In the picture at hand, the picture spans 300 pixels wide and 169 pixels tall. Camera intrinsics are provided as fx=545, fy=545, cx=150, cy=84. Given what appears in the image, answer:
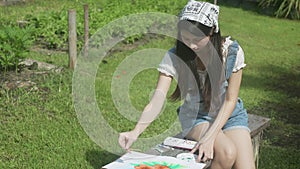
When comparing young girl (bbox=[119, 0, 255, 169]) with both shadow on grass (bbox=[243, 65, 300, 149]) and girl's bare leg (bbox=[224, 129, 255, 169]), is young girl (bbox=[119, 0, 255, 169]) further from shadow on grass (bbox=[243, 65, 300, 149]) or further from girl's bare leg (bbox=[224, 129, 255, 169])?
shadow on grass (bbox=[243, 65, 300, 149])

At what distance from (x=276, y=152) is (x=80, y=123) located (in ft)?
5.61

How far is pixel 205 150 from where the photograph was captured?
298 cm

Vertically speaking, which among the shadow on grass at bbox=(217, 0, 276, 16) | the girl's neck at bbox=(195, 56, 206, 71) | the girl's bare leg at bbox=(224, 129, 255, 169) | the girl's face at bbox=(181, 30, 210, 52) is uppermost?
the girl's face at bbox=(181, 30, 210, 52)

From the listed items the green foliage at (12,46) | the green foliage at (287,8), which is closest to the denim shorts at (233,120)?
the green foliage at (12,46)

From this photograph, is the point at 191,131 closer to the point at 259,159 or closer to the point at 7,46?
the point at 259,159

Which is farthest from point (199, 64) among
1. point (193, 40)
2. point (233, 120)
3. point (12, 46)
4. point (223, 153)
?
point (12, 46)

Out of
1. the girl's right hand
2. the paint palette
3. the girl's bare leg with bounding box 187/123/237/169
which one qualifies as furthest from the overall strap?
the girl's right hand

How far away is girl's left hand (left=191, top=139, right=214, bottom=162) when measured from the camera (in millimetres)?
2961

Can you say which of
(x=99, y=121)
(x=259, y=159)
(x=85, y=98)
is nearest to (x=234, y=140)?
(x=259, y=159)

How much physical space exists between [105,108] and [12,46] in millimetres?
1279

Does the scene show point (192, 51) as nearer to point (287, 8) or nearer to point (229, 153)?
point (229, 153)

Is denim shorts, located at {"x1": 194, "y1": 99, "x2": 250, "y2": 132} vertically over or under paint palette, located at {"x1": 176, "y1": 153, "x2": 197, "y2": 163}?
over

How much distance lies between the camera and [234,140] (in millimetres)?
3211

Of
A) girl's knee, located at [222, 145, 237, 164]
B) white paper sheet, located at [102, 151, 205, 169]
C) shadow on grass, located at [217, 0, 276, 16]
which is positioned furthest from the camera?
shadow on grass, located at [217, 0, 276, 16]
